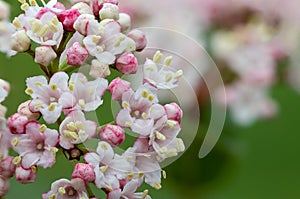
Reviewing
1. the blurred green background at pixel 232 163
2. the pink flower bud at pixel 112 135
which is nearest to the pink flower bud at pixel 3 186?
the pink flower bud at pixel 112 135

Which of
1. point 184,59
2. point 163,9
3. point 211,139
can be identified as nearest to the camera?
point 211,139

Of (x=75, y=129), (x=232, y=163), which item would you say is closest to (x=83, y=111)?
(x=75, y=129)

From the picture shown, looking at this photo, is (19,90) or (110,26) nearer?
(110,26)

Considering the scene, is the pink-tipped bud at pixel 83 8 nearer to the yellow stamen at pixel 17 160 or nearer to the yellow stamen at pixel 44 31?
the yellow stamen at pixel 44 31

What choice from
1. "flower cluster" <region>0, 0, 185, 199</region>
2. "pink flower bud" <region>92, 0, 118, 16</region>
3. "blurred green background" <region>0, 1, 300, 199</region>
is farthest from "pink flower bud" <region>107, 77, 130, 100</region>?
"blurred green background" <region>0, 1, 300, 199</region>

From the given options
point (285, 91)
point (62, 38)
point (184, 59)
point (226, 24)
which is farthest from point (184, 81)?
point (285, 91)

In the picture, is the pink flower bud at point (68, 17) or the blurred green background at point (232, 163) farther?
the blurred green background at point (232, 163)

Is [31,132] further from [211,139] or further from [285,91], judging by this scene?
[285,91]
